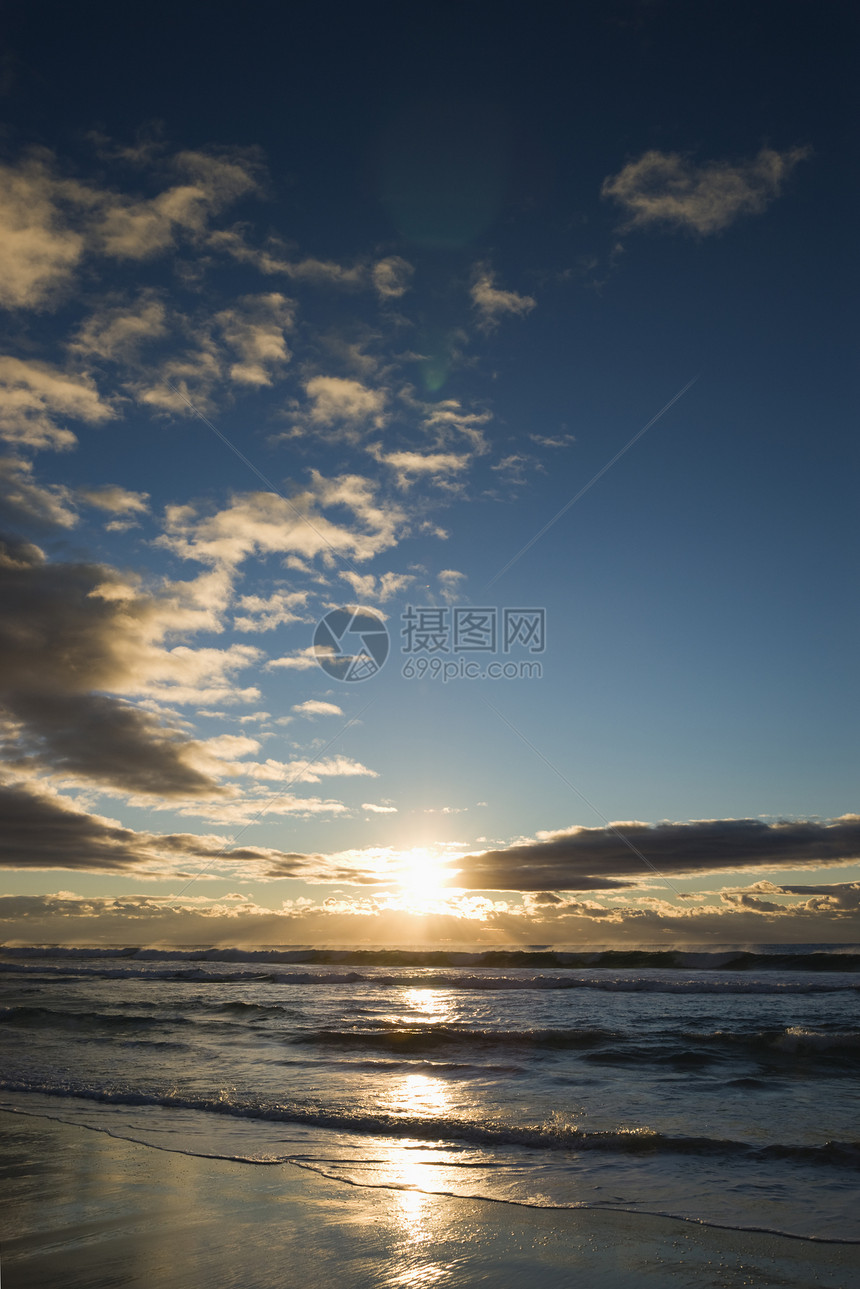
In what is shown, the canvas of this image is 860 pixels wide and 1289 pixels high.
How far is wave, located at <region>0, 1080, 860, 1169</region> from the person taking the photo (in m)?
8.65

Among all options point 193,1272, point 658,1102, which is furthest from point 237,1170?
point 658,1102

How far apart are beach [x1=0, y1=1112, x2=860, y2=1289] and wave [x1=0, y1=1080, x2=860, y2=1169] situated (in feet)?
8.40

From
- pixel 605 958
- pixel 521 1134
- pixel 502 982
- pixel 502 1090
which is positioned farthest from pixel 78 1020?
pixel 605 958

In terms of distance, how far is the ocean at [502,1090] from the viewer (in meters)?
7.67

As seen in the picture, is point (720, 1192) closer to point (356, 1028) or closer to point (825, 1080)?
point (825, 1080)

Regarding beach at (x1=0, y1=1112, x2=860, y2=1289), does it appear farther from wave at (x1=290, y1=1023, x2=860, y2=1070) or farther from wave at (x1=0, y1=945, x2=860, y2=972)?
wave at (x1=0, y1=945, x2=860, y2=972)

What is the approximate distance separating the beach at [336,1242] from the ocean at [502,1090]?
1.71ft

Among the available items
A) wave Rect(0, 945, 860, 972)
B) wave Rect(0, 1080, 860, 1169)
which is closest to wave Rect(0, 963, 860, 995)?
wave Rect(0, 945, 860, 972)

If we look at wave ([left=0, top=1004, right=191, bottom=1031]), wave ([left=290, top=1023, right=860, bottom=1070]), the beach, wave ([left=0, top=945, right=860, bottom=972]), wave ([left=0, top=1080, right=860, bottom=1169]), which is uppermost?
the beach

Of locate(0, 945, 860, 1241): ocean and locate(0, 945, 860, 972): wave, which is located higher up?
locate(0, 945, 860, 1241): ocean

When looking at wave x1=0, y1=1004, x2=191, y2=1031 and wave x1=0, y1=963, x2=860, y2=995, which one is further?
wave x1=0, y1=963, x2=860, y2=995

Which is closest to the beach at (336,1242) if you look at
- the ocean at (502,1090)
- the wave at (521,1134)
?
the ocean at (502,1090)

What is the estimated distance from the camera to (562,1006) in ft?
84.5

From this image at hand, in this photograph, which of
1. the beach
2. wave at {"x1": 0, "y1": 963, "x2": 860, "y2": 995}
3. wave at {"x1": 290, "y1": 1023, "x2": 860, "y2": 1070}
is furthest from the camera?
wave at {"x1": 0, "y1": 963, "x2": 860, "y2": 995}
